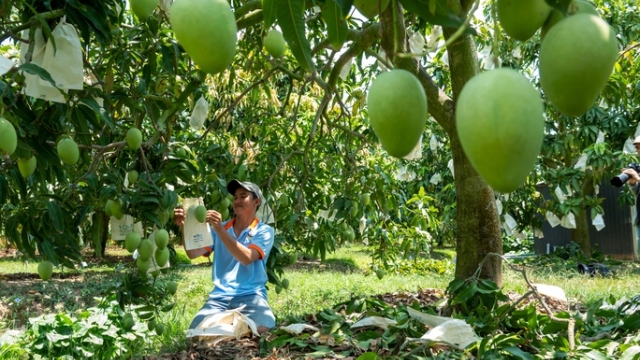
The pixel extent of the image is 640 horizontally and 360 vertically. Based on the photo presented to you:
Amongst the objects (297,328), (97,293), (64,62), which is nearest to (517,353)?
(297,328)

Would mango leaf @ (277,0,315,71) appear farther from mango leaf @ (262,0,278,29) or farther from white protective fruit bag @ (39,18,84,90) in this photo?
white protective fruit bag @ (39,18,84,90)

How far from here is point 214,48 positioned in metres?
0.62

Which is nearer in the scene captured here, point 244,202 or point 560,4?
point 560,4

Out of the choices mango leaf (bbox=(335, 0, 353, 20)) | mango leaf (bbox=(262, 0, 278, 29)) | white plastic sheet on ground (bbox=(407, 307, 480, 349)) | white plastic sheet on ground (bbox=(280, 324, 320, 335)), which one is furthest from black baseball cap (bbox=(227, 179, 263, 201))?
mango leaf (bbox=(335, 0, 353, 20))

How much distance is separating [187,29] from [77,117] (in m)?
1.32

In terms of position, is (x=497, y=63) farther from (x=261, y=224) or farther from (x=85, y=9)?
(x=261, y=224)

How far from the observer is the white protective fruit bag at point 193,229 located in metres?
2.16

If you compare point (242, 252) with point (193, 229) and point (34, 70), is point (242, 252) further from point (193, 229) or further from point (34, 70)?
point (34, 70)

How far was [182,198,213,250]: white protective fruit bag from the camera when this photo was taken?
2.16 metres

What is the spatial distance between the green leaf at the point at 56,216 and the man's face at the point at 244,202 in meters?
1.15

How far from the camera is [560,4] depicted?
0.52 metres

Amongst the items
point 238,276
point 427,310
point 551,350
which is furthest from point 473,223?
point 238,276

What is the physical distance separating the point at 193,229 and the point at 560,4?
1.82 metres

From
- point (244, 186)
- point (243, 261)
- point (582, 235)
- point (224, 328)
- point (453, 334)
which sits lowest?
point (224, 328)
